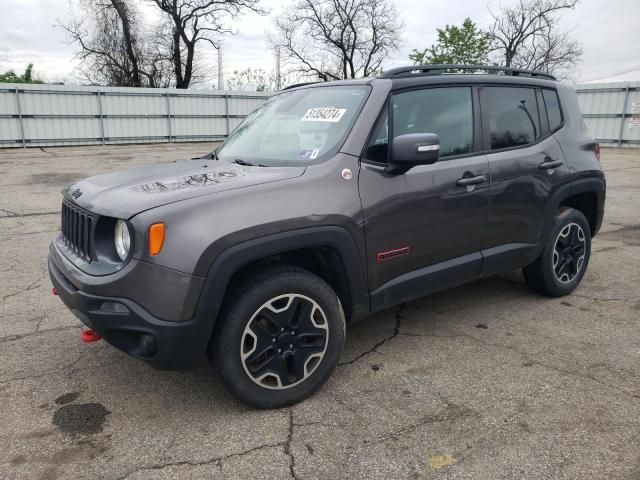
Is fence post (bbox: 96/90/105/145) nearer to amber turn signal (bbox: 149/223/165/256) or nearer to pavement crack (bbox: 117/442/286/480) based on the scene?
amber turn signal (bbox: 149/223/165/256)

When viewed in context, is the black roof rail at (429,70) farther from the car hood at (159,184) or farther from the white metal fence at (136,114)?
the white metal fence at (136,114)

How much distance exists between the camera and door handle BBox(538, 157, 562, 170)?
399 cm

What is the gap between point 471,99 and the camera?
12.2 ft

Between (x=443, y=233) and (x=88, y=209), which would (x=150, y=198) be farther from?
(x=443, y=233)

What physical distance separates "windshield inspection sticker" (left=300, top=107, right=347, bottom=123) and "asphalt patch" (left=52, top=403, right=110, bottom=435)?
6.91 feet

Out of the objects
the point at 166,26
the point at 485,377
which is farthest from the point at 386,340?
the point at 166,26

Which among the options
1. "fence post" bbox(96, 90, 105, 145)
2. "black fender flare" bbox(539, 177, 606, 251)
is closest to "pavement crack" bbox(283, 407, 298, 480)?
"black fender flare" bbox(539, 177, 606, 251)

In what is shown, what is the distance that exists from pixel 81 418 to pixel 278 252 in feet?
4.51

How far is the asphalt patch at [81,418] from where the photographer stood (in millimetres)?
2691

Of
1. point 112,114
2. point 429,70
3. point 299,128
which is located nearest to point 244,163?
point 299,128

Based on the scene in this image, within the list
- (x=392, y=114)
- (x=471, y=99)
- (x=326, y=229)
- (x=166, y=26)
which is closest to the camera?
(x=326, y=229)

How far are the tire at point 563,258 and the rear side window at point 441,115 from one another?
48.0 inches

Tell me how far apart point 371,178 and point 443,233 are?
2.23 feet

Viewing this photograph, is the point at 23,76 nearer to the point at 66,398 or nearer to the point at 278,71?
the point at 278,71
